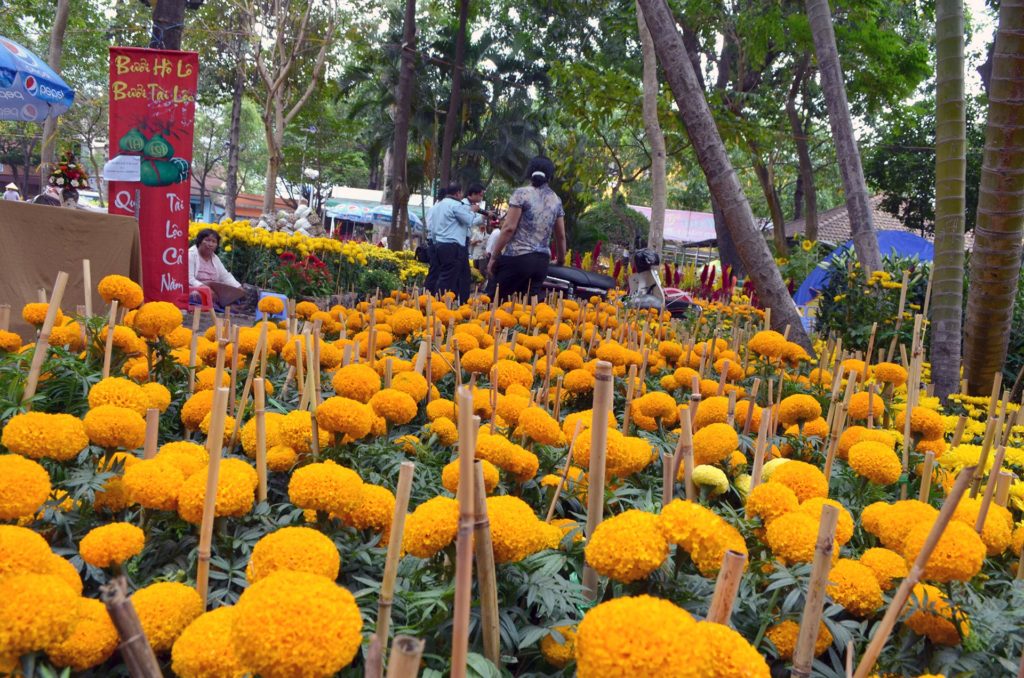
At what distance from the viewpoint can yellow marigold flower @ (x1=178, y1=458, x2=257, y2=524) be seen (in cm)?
105

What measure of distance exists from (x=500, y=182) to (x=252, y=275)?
3365 cm

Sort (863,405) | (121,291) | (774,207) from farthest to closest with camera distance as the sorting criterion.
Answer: (774,207)
(863,405)
(121,291)

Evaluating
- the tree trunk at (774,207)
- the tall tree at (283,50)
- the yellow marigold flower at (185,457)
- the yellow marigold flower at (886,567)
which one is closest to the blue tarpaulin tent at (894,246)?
the tree trunk at (774,207)

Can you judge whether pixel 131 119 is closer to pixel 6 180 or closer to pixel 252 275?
pixel 252 275

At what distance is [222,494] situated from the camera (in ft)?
3.52

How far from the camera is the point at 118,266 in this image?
438 cm

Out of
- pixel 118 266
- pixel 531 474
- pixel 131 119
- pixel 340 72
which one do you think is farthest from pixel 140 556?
pixel 340 72

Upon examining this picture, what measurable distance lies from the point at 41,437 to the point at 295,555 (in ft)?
Result: 1.79

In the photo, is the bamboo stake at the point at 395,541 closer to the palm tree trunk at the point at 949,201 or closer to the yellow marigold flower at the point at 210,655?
the yellow marigold flower at the point at 210,655

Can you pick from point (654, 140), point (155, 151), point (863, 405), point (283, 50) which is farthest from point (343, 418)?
point (283, 50)

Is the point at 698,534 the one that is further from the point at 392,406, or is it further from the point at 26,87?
the point at 26,87

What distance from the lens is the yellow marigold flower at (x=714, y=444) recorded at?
1.50m

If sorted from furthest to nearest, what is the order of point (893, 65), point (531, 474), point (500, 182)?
point (500, 182) < point (893, 65) < point (531, 474)

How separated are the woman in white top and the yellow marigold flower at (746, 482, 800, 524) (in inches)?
277
